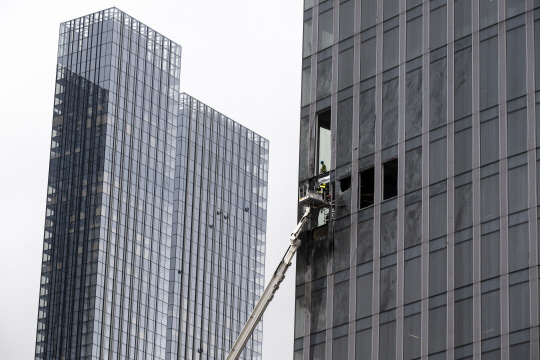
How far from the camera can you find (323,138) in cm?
9400

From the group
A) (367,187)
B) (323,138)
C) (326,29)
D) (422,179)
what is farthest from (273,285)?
(422,179)

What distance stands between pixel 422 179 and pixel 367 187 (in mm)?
6524

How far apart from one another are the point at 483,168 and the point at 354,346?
1436 centimetres

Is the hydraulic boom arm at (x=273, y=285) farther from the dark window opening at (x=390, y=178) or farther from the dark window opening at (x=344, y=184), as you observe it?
the dark window opening at (x=390, y=178)

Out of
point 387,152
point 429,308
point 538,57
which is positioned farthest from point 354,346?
point 538,57

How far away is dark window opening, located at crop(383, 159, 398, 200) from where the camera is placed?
281 feet

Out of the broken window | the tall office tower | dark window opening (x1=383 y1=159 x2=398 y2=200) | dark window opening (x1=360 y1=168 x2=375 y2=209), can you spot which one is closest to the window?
the tall office tower

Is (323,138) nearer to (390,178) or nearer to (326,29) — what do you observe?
(326,29)

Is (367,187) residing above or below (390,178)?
above

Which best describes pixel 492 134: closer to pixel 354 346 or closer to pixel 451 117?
pixel 451 117

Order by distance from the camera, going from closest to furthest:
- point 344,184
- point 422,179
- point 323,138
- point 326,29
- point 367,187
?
point 422,179 < point 367,187 < point 344,184 < point 323,138 < point 326,29

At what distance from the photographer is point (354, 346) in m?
84.2

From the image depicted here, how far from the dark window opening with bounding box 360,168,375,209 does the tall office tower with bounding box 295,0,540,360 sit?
3.8 inches

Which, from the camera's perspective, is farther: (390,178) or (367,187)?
(367,187)
